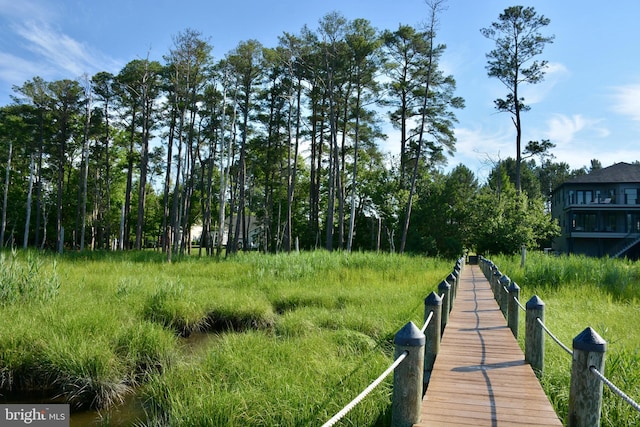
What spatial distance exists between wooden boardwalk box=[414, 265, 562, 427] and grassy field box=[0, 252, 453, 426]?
0.61 meters

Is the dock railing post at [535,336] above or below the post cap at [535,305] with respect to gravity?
below

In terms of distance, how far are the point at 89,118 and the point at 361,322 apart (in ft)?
98.9

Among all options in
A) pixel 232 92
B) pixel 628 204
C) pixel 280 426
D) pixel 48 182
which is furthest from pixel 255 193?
pixel 280 426

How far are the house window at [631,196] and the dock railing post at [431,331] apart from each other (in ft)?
140

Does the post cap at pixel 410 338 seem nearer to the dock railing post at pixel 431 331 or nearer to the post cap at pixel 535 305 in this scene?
the dock railing post at pixel 431 331

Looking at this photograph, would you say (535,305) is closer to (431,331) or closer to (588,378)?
(431,331)

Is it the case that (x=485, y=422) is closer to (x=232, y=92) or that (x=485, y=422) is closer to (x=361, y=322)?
(x=361, y=322)

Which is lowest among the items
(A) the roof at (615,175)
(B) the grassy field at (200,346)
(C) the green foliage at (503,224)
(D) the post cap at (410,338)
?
(B) the grassy field at (200,346)

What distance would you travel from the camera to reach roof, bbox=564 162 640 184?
40.9m

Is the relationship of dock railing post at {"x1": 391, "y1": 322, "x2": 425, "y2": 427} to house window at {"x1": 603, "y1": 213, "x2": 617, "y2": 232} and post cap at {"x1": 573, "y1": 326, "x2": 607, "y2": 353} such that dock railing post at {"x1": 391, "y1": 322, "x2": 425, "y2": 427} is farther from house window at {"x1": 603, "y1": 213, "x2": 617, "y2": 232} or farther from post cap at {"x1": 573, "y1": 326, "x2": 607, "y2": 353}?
house window at {"x1": 603, "y1": 213, "x2": 617, "y2": 232}

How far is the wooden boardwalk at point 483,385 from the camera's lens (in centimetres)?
411

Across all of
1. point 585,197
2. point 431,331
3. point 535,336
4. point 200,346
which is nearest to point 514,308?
point 535,336

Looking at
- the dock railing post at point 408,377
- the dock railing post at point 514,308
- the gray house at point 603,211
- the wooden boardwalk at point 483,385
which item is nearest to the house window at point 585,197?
the gray house at point 603,211

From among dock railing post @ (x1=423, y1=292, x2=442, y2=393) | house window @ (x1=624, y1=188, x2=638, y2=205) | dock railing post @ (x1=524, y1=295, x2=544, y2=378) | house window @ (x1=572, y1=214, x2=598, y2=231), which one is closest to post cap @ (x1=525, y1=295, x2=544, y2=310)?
dock railing post @ (x1=524, y1=295, x2=544, y2=378)
